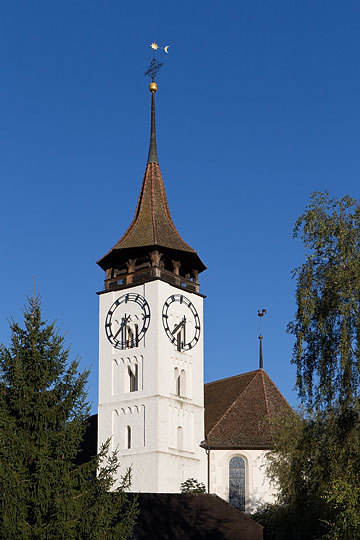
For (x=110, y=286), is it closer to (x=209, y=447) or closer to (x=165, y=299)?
(x=165, y=299)

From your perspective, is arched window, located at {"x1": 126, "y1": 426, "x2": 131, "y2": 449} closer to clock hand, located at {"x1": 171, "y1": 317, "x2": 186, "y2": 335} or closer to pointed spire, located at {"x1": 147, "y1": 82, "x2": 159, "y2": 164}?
clock hand, located at {"x1": 171, "y1": 317, "x2": 186, "y2": 335}

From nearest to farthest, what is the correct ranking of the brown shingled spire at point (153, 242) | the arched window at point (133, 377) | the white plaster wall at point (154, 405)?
the white plaster wall at point (154, 405), the arched window at point (133, 377), the brown shingled spire at point (153, 242)

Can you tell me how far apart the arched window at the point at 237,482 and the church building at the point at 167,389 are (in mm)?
50

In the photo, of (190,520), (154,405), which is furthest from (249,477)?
(190,520)

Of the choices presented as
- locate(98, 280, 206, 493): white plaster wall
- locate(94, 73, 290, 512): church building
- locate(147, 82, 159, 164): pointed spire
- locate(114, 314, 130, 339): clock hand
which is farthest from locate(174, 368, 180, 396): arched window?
locate(147, 82, 159, 164): pointed spire

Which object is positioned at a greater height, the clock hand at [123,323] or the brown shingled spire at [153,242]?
the brown shingled spire at [153,242]

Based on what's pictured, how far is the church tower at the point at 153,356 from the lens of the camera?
43.2 meters

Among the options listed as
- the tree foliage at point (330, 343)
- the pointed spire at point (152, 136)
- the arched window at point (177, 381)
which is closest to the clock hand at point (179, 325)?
the arched window at point (177, 381)

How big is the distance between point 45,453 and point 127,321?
28052mm

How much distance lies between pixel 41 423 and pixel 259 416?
90.5 ft

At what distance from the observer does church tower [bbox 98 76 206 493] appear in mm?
43250

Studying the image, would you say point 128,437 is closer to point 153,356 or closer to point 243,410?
point 153,356

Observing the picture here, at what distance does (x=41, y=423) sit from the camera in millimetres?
18625

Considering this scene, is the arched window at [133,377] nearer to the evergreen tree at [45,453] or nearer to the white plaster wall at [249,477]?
the white plaster wall at [249,477]
